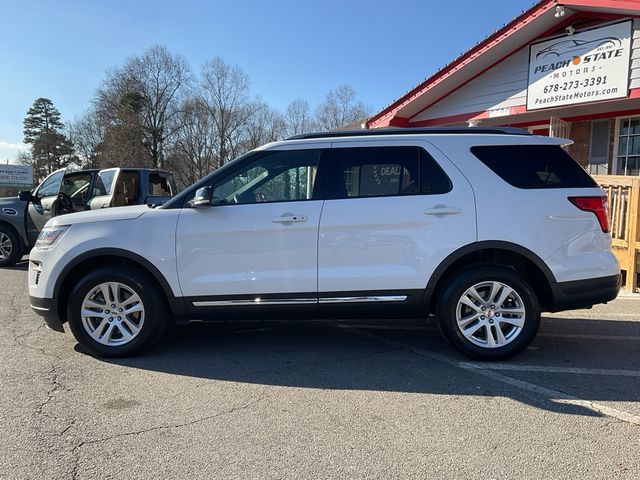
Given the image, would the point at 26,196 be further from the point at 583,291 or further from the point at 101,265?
the point at 583,291

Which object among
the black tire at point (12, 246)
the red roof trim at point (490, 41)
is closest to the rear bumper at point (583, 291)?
the red roof trim at point (490, 41)

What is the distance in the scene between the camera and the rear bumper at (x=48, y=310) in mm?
4629

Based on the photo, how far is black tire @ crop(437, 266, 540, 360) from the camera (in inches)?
175

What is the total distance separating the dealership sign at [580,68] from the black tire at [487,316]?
678 cm

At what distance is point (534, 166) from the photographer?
455cm

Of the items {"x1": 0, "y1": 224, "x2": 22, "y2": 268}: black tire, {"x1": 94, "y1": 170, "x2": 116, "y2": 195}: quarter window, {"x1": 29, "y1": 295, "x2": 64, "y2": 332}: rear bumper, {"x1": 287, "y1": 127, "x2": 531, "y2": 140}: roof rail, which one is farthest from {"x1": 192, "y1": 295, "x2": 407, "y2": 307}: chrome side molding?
{"x1": 0, "y1": 224, "x2": 22, "y2": 268}: black tire

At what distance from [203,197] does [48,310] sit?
1.79 m

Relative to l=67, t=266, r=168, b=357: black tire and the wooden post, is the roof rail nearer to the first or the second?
l=67, t=266, r=168, b=357: black tire

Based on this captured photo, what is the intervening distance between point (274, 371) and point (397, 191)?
190cm

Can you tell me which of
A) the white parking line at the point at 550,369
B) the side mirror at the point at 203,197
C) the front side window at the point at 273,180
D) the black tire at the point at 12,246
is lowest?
the white parking line at the point at 550,369

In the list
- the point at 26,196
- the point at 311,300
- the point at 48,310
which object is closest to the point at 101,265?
the point at 48,310

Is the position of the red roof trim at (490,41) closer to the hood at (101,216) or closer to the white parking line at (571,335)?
the white parking line at (571,335)

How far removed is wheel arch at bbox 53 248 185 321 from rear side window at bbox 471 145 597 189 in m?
3.02

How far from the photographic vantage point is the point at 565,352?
16.0 feet
